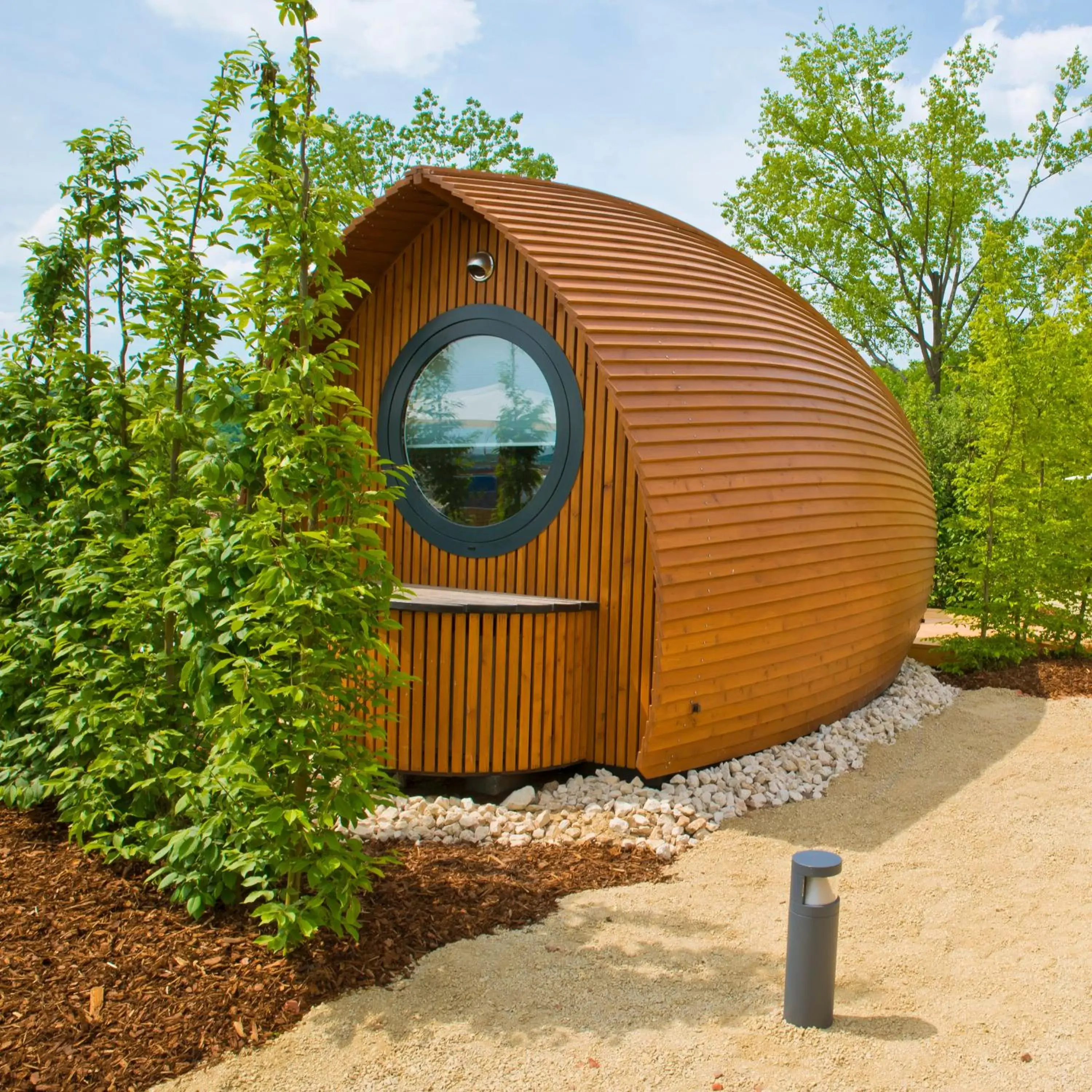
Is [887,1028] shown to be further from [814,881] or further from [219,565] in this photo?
[219,565]

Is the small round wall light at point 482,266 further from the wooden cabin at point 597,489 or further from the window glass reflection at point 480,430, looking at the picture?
the window glass reflection at point 480,430

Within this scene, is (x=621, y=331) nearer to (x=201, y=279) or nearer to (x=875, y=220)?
(x=201, y=279)

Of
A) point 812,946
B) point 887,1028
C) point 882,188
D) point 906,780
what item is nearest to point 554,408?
point 906,780

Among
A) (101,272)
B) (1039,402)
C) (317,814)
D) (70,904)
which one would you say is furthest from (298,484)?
(1039,402)

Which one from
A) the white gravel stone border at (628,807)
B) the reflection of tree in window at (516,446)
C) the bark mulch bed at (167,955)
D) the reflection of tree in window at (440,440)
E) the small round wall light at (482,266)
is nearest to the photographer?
the bark mulch bed at (167,955)

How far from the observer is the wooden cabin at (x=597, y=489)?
561 cm

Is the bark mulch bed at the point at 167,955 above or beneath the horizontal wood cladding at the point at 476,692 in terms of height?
beneath

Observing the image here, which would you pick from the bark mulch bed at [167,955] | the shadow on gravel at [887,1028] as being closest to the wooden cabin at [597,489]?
the bark mulch bed at [167,955]

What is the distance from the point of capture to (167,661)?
4324 millimetres

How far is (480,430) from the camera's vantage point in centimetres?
652

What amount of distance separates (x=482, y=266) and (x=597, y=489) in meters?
1.68

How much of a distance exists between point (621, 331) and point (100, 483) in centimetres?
292

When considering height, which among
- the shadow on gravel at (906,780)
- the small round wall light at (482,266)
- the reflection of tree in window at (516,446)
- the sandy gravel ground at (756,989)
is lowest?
the shadow on gravel at (906,780)

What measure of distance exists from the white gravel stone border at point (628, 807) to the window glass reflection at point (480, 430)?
1.83 meters
